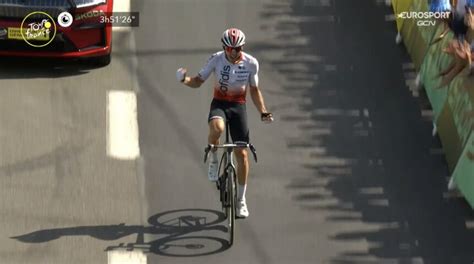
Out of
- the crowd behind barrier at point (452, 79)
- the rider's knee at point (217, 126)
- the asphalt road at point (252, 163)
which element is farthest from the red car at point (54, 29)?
the crowd behind barrier at point (452, 79)

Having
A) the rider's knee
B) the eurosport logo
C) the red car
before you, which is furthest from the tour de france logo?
the eurosport logo

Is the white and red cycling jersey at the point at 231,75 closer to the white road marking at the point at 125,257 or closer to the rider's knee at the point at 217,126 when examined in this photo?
the rider's knee at the point at 217,126

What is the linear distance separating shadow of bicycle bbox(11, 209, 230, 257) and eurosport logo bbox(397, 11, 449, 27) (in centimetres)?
386

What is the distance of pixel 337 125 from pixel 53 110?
3.61m

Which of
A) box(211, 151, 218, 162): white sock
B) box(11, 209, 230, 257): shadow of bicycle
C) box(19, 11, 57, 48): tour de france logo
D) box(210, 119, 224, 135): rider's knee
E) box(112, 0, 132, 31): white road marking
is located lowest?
box(11, 209, 230, 257): shadow of bicycle

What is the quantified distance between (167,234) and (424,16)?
4795 millimetres

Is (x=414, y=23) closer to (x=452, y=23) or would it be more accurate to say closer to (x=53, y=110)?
(x=452, y=23)

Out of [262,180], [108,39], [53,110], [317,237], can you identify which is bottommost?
[317,237]

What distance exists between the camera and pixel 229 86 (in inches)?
491

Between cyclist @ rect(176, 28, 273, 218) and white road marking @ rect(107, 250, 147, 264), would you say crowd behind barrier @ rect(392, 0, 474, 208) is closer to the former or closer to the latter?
cyclist @ rect(176, 28, 273, 218)

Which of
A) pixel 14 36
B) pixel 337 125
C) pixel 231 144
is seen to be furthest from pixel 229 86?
pixel 14 36

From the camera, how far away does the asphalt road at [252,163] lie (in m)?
12.6

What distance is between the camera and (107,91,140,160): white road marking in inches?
544

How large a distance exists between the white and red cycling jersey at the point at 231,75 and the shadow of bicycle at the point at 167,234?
1.44 m
